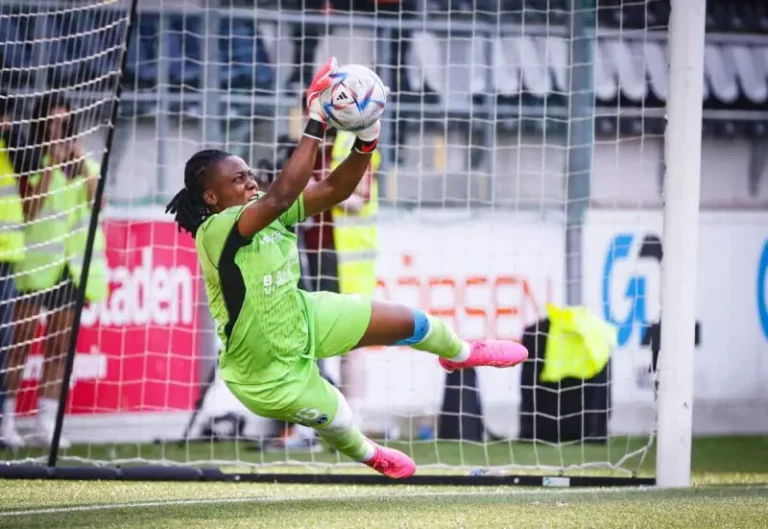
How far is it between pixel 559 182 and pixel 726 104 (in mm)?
1548

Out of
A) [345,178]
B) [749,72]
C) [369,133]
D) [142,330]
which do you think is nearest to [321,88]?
[369,133]

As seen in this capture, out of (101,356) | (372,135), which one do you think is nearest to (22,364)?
(101,356)

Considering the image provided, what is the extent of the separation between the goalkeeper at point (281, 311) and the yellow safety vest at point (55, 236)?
2.16 metres

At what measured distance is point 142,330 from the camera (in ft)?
24.1

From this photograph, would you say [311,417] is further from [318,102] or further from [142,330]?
[142,330]

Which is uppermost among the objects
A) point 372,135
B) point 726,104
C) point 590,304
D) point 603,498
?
point 726,104

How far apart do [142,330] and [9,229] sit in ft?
3.00

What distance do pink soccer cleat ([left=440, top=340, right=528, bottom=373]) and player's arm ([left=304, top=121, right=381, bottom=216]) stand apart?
741 mm

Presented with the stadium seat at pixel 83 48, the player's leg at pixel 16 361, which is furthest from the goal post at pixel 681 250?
the player's leg at pixel 16 361

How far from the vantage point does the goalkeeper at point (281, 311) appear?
15.4 feet

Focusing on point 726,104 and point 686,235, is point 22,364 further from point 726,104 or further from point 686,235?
point 726,104

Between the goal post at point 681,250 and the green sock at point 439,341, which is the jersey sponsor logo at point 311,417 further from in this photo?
the goal post at point 681,250

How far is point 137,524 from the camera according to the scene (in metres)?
4.46

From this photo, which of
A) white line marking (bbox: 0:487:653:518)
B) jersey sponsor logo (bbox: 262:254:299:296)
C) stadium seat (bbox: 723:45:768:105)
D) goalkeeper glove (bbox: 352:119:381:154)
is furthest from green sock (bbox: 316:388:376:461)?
stadium seat (bbox: 723:45:768:105)
